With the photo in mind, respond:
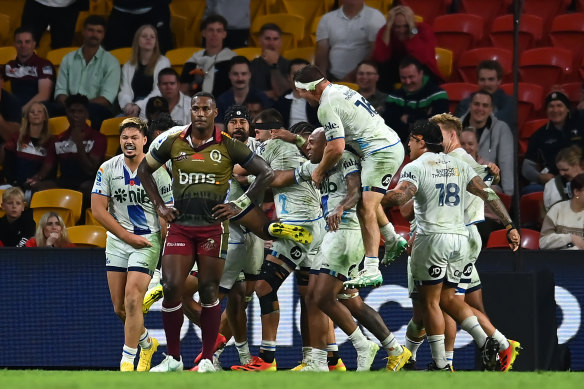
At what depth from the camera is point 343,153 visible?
33.9 ft

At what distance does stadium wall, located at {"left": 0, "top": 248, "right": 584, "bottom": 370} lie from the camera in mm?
12039

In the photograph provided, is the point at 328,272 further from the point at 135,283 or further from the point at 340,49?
the point at 340,49

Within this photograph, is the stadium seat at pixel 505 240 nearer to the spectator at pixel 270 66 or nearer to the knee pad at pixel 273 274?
the knee pad at pixel 273 274

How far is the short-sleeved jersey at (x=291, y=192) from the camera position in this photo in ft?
37.6

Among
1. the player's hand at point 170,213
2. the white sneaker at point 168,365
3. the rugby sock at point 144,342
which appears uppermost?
the player's hand at point 170,213

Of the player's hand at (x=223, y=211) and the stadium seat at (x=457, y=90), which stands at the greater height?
the stadium seat at (x=457, y=90)

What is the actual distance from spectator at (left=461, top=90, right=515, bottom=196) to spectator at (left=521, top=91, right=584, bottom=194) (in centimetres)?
36

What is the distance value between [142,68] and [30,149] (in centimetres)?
183

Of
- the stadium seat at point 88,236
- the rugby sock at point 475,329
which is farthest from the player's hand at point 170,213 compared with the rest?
the stadium seat at point 88,236

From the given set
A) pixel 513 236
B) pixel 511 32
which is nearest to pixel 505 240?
pixel 513 236

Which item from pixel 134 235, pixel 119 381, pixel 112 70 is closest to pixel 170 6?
pixel 112 70

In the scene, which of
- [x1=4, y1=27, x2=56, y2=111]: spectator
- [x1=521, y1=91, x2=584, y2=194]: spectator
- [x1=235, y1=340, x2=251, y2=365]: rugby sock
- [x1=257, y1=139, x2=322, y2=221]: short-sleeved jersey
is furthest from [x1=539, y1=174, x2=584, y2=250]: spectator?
[x1=4, y1=27, x2=56, y2=111]: spectator

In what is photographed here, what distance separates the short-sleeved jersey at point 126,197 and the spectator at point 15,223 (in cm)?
258

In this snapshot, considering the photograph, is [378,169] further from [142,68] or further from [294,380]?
[142,68]
